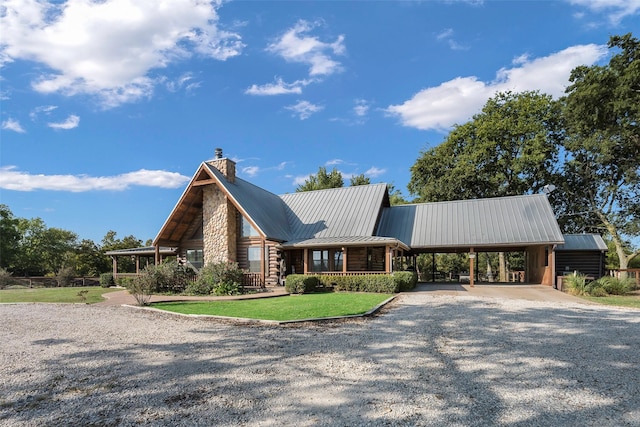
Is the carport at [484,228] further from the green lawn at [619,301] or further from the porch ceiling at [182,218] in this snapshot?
the porch ceiling at [182,218]

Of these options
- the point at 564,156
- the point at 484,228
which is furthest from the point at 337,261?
the point at 564,156

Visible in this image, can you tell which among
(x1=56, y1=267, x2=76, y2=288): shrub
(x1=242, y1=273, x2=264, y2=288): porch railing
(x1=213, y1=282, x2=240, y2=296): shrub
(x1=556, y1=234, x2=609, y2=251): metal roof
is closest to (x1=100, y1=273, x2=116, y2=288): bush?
(x1=56, y1=267, x2=76, y2=288): shrub

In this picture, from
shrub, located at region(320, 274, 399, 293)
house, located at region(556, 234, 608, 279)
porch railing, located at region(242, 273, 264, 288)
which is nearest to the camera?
shrub, located at region(320, 274, 399, 293)

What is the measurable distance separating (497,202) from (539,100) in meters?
15.3

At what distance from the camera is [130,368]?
6.03 meters

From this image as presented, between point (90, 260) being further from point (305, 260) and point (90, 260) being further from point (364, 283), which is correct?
point (364, 283)

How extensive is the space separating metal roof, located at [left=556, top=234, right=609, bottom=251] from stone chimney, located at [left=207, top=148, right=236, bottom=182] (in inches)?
800

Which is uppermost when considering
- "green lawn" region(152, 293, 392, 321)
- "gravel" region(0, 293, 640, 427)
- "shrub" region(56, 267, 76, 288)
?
"gravel" region(0, 293, 640, 427)

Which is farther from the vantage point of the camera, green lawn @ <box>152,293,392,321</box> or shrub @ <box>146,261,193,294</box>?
shrub @ <box>146,261,193,294</box>

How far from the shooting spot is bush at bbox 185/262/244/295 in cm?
1797

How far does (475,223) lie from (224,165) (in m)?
15.5

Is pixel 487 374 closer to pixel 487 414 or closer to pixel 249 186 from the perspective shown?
pixel 487 414

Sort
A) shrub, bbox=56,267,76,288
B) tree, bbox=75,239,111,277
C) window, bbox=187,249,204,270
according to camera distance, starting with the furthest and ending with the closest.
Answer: tree, bbox=75,239,111,277 → shrub, bbox=56,267,76,288 → window, bbox=187,249,204,270

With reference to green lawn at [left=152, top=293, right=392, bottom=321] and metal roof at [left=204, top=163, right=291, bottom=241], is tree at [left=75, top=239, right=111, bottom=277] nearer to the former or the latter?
metal roof at [left=204, top=163, right=291, bottom=241]
